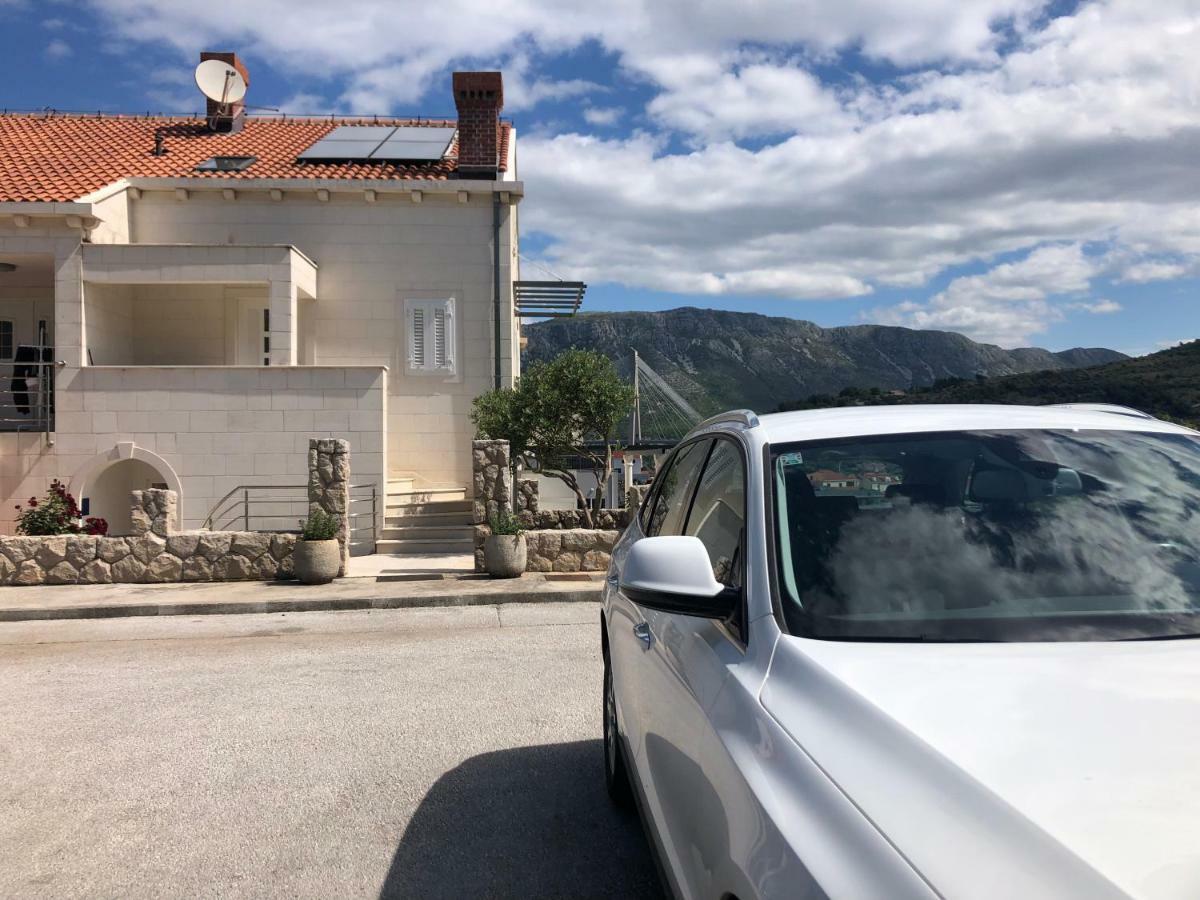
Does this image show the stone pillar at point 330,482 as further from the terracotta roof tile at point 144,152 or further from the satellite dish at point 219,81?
the satellite dish at point 219,81

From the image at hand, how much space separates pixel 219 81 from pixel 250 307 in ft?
23.0

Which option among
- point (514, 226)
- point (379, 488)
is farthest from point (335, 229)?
point (379, 488)

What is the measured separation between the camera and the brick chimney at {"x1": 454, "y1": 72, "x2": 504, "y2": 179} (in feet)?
64.3

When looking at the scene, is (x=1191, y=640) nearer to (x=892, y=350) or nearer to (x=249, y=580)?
(x=249, y=580)

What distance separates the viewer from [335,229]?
1934 centimetres

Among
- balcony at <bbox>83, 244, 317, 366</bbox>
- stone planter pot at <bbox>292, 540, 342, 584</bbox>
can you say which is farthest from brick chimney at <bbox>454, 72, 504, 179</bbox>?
stone planter pot at <bbox>292, 540, 342, 584</bbox>

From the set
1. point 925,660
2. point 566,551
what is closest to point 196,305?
point 566,551

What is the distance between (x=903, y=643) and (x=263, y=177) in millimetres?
19548

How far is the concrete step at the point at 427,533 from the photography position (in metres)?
16.4

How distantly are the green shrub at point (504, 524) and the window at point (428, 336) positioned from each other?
24.3 feet

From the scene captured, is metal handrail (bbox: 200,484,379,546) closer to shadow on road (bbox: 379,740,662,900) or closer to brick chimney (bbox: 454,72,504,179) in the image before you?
brick chimney (bbox: 454,72,504,179)

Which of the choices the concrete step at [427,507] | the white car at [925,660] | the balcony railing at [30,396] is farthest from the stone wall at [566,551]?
the white car at [925,660]

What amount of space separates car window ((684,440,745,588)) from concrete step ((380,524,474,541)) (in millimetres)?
13422

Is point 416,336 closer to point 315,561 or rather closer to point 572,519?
point 572,519
